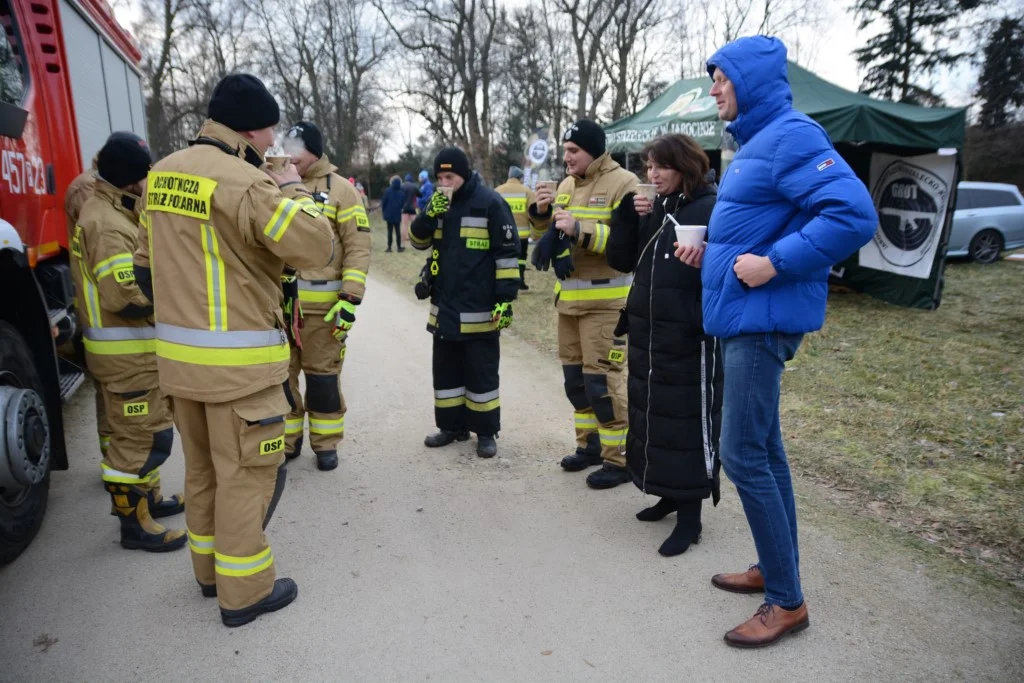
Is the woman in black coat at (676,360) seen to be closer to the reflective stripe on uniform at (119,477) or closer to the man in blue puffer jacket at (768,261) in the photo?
the man in blue puffer jacket at (768,261)

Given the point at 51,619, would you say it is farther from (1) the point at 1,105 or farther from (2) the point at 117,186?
(1) the point at 1,105

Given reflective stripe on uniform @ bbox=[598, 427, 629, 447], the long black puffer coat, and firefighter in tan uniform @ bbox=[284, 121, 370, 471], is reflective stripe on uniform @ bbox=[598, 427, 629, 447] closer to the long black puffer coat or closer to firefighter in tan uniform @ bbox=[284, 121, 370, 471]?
the long black puffer coat

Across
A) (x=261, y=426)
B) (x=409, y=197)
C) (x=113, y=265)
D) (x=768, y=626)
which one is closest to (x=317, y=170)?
(x=113, y=265)

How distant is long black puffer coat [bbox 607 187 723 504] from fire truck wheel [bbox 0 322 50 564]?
2.88m

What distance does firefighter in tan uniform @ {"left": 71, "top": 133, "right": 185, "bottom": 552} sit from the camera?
11.1 feet

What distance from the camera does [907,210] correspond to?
10.3 metres

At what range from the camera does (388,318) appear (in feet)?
32.0

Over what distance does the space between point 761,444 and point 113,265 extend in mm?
3038

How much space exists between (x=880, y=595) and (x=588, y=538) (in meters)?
1.36

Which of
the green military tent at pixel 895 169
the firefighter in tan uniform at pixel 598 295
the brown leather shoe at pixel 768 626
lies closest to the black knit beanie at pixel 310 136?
the firefighter in tan uniform at pixel 598 295

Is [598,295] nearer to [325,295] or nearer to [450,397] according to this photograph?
[450,397]

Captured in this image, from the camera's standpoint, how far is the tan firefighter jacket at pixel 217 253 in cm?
261

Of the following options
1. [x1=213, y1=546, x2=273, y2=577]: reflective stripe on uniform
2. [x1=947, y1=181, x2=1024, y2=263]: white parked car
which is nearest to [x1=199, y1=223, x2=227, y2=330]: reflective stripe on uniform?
[x1=213, y1=546, x2=273, y2=577]: reflective stripe on uniform

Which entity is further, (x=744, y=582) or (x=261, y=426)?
(x=744, y=582)
